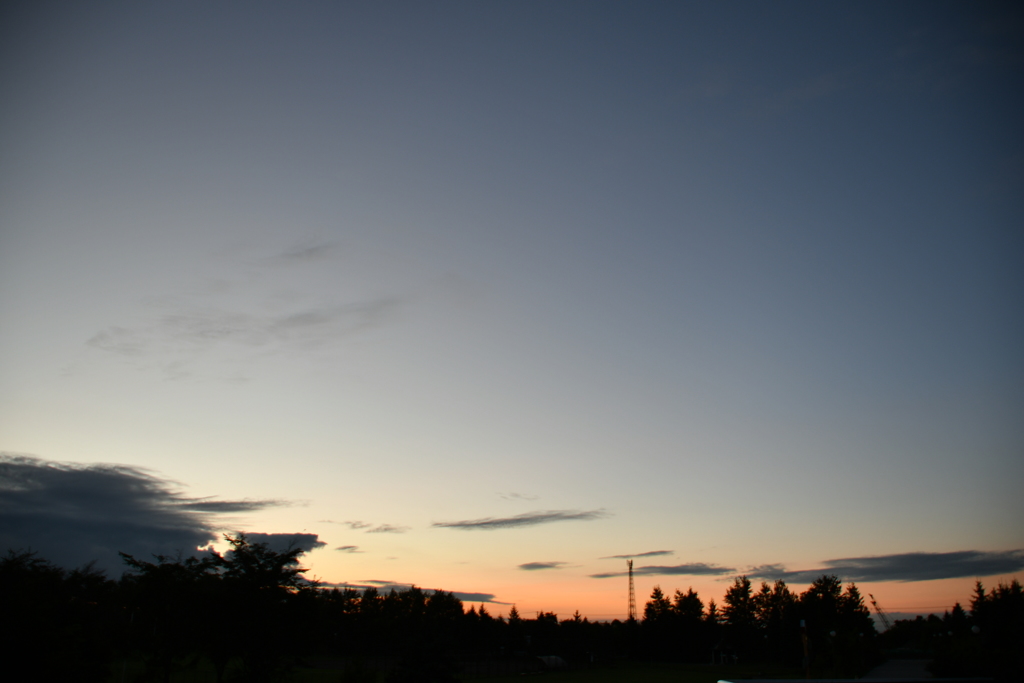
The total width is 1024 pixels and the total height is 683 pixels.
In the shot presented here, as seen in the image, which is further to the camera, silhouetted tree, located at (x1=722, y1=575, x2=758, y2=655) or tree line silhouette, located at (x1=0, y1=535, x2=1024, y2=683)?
silhouetted tree, located at (x1=722, y1=575, x2=758, y2=655)

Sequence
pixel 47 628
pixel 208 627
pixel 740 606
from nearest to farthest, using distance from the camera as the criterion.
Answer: pixel 47 628
pixel 208 627
pixel 740 606

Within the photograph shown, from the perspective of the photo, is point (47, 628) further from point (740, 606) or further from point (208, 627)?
point (740, 606)

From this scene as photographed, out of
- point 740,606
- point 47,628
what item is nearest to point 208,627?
point 47,628

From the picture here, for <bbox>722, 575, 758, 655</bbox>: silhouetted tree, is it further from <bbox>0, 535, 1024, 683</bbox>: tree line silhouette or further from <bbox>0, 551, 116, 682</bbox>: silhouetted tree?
<bbox>0, 551, 116, 682</bbox>: silhouetted tree

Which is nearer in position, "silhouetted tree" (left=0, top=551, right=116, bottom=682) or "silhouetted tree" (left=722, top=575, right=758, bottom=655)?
"silhouetted tree" (left=0, top=551, right=116, bottom=682)

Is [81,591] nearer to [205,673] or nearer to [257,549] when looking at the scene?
[257,549]

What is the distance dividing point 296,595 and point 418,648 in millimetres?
10472

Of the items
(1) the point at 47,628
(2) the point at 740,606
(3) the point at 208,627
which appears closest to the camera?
(1) the point at 47,628

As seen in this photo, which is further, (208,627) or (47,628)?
(208,627)

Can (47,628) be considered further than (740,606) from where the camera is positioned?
No

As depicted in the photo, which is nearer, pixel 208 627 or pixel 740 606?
pixel 208 627

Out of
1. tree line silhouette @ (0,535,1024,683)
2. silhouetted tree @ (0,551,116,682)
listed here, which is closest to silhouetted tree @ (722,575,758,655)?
tree line silhouette @ (0,535,1024,683)

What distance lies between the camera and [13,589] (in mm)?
26266

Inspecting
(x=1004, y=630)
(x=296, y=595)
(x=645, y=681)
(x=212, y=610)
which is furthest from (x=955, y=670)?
(x=212, y=610)
